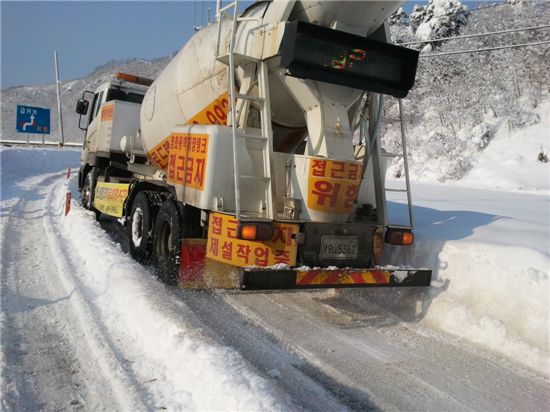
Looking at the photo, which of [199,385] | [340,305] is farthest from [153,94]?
[199,385]

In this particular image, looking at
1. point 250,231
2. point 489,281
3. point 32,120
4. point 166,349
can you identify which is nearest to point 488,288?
point 489,281

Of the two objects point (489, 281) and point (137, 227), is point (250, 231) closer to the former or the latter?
point (489, 281)

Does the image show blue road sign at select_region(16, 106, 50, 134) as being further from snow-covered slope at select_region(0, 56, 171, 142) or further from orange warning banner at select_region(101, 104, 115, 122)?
snow-covered slope at select_region(0, 56, 171, 142)

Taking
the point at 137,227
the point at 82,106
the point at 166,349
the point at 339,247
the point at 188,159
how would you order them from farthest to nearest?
the point at 82,106 → the point at 137,227 → the point at 188,159 → the point at 339,247 → the point at 166,349

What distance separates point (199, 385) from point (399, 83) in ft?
12.2

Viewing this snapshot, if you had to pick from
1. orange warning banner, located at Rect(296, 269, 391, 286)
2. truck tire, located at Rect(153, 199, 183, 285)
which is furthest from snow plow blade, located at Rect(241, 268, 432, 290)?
truck tire, located at Rect(153, 199, 183, 285)

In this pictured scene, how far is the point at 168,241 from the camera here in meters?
6.03

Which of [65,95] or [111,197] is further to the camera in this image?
[65,95]

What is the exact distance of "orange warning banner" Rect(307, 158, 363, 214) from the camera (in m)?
4.68

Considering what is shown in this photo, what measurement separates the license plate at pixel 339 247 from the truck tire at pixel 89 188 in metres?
6.92

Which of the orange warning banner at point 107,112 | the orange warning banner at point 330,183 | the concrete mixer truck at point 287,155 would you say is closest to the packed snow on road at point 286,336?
the concrete mixer truck at point 287,155

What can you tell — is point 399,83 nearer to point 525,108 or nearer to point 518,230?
point 518,230

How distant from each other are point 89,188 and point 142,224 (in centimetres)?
450

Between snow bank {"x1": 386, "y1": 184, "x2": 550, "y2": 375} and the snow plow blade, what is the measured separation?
326 millimetres
